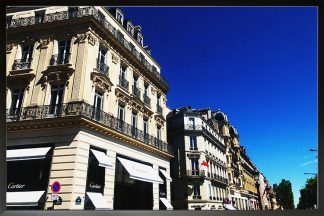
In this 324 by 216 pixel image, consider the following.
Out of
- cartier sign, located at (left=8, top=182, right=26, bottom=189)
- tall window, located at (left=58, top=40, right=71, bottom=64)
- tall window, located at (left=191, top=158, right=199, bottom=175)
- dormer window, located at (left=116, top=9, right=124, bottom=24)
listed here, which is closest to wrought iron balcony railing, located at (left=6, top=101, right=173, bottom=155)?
tall window, located at (left=58, top=40, right=71, bottom=64)

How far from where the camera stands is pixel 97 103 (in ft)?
31.6

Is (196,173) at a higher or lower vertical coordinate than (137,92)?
lower

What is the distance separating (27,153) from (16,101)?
2187mm

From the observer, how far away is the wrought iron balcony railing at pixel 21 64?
955 centimetres

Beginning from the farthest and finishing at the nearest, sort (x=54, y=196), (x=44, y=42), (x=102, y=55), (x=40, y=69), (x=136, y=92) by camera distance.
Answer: (x=136, y=92), (x=102, y=55), (x=44, y=42), (x=40, y=69), (x=54, y=196)

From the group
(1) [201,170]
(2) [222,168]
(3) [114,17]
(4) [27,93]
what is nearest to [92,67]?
(4) [27,93]

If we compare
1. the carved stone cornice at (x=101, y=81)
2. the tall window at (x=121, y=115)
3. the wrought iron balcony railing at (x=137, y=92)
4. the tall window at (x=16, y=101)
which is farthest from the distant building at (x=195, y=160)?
the tall window at (x=16, y=101)

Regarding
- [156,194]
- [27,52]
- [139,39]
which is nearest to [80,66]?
[27,52]

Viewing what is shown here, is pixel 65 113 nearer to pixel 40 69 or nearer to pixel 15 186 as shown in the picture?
pixel 40 69

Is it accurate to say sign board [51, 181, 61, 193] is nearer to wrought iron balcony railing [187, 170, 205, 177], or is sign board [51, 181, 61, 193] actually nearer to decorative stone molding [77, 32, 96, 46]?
decorative stone molding [77, 32, 96, 46]

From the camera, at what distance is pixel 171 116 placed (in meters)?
16.1

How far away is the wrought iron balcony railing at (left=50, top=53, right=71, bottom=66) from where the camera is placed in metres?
9.42
